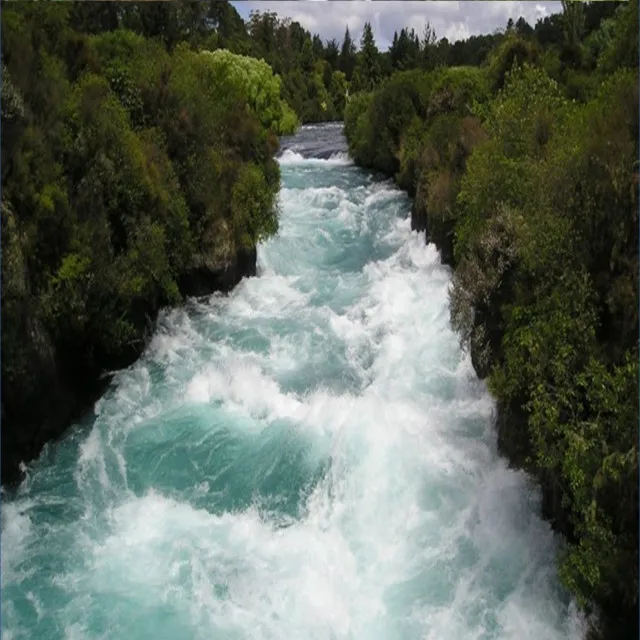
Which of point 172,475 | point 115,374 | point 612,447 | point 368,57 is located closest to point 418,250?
point 115,374

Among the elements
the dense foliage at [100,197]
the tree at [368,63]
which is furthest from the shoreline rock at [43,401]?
the tree at [368,63]

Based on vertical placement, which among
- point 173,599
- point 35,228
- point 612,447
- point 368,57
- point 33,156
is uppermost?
point 368,57

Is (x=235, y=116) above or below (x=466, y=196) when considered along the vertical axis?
above

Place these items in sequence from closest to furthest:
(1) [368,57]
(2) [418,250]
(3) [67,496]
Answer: (3) [67,496] < (2) [418,250] < (1) [368,57]

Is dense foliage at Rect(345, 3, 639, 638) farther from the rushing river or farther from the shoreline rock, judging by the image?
the shoreline rock

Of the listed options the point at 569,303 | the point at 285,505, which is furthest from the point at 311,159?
the point at 569,303

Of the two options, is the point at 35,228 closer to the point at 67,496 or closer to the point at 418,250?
the point at 67,496
